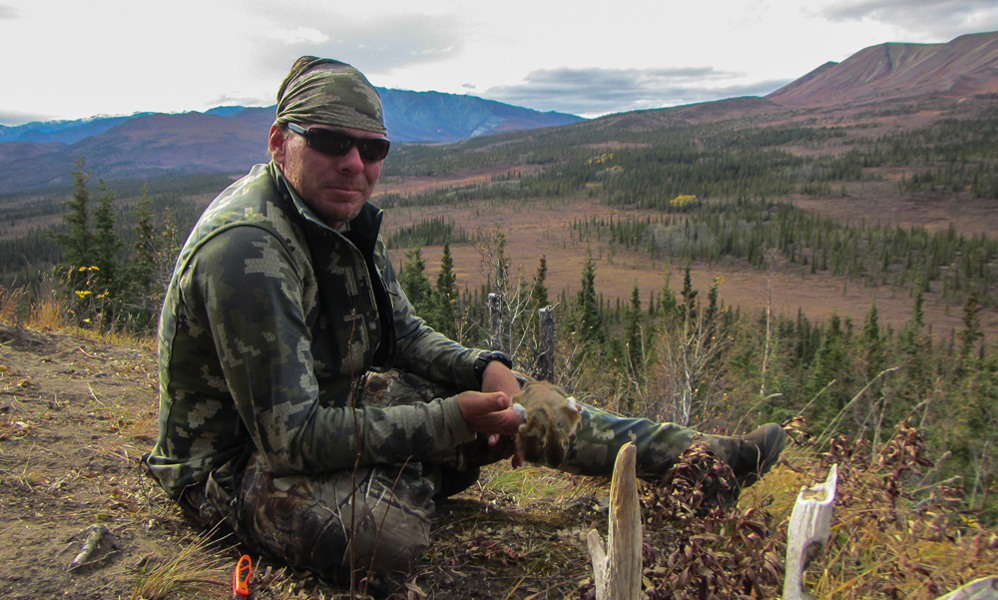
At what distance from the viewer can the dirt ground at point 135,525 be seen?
2086 mm

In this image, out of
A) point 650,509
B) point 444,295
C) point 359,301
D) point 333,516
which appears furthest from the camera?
point 444,295

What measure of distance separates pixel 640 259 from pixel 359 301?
11007cm

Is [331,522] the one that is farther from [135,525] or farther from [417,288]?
A: [417,288]

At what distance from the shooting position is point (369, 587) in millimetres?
2293

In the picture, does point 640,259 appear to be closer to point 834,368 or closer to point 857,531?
point 834,368

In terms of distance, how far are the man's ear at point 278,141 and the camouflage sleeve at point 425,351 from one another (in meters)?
0.69

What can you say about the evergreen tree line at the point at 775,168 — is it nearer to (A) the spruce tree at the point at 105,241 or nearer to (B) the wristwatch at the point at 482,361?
(A) the spruce tree at the point at 105,241

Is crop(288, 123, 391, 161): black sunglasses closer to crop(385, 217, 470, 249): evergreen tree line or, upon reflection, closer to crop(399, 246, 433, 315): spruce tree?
crop(399, 246, 433, 315): spruce tree

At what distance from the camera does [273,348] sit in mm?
2084

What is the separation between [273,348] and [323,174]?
818 millimetres

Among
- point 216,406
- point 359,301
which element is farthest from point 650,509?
point 216,406

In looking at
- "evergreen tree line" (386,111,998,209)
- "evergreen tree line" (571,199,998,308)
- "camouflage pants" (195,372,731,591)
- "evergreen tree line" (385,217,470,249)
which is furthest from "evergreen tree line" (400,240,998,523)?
"evergreen tree line" (386,111,998,209)

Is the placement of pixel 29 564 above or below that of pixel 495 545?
above

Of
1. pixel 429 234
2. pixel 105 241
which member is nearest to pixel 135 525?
pixel 105 241
